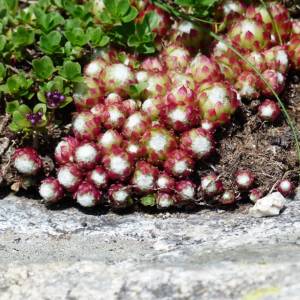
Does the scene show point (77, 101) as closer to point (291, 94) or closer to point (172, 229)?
point (172, 229)

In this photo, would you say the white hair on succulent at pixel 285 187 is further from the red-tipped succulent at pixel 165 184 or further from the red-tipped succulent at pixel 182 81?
the red-tipped succulent at pixel 182 81

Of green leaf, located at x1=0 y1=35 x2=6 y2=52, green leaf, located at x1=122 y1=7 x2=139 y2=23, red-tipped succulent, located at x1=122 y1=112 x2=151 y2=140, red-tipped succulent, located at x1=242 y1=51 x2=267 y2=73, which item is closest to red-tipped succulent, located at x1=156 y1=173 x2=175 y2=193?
red-tipped succulent, located at x1=122 y1=112 x2=151 y2=140

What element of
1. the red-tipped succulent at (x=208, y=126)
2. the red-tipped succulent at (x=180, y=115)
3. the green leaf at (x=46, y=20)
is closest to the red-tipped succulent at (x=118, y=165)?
the red-tipped succulent at (x=180, y=115)

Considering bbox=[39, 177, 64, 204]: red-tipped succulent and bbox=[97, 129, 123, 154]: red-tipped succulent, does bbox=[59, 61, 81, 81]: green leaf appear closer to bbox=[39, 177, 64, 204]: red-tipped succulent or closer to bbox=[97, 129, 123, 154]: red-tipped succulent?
bbox=[97, 129, 123, 154]: red-tipped succulent

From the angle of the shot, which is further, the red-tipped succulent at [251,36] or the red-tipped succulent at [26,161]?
the red-tipped succulent at [251,36]

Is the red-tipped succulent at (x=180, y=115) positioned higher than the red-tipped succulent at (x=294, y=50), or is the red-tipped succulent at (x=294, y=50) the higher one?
the red-tipped succulent at (x=294, y=50)

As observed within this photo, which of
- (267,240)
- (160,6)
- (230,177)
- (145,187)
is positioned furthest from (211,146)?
(160,6)
